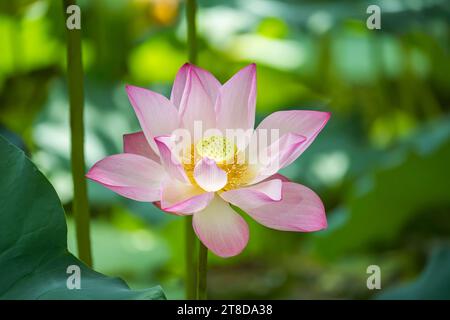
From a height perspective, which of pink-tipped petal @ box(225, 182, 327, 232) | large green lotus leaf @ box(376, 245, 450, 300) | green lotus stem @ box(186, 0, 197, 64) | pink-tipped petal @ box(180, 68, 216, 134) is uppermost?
green lotus stem @ box(186, 0, 197, 64)

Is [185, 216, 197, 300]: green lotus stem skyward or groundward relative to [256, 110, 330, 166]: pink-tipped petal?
groundward

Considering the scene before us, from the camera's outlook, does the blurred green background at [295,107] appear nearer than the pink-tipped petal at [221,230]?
No

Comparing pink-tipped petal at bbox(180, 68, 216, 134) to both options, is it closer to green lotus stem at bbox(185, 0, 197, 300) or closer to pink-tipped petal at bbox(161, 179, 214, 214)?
pink-tipped petal at bbox(161, 179, 214, 214)

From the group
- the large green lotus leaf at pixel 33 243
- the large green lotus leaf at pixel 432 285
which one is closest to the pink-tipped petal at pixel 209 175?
the large green lotus leaf at pixel 33 243

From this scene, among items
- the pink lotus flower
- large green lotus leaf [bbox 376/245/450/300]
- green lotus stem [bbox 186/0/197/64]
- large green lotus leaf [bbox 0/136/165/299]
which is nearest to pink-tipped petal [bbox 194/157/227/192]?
the pink lotus flower

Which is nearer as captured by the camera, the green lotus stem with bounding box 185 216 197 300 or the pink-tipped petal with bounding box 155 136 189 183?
the pink-tipped petal with bounding box 155 136 189 183

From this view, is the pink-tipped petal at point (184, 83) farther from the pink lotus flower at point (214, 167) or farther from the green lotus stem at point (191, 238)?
the green lotus stem at point (191, 238)
